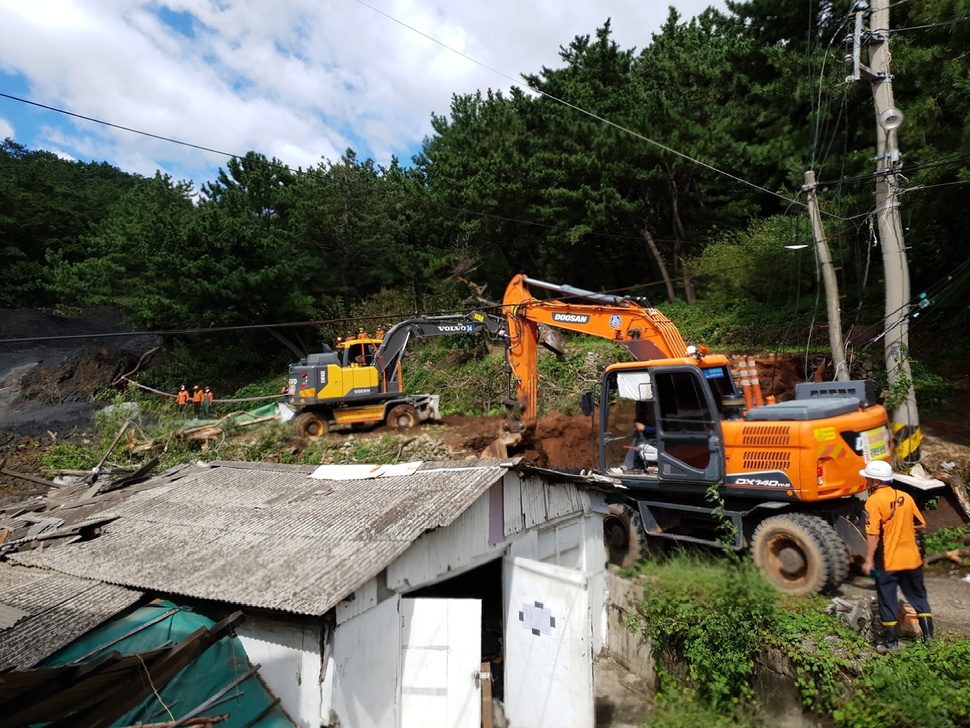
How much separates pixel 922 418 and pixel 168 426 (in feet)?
66.9

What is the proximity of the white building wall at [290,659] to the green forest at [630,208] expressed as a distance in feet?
23.3

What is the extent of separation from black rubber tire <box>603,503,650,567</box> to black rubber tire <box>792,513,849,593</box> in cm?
268

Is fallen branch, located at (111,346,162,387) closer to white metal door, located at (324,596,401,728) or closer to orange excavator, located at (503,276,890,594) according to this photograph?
orange excavator, located at (503,276,890,594)

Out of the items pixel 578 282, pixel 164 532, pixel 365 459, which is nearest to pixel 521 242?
pixel 578 282

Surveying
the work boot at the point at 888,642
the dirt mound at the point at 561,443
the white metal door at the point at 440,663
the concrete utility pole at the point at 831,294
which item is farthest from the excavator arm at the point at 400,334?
the work boot at the point at 888,642

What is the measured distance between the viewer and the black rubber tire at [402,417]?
19.2 meters

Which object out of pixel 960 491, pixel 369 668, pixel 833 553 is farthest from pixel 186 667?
pixel 960 491

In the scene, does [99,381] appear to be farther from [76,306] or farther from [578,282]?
[578,282]

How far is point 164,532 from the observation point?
309 inches

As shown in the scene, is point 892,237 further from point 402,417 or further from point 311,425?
point 311,425

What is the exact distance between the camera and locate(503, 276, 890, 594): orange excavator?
7824mm

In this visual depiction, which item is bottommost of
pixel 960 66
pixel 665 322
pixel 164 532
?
pixel 164 532

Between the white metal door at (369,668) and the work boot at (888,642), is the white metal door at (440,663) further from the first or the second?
the work boot at (888,642)

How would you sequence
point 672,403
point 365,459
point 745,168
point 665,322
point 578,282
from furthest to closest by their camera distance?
point 578,282
point 745,168
point 365,459
point 665,322
point 672,403
